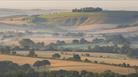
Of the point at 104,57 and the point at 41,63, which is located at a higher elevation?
the point at 41,63

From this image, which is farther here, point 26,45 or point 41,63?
point 26,45

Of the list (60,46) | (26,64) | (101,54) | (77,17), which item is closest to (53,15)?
(77,17)

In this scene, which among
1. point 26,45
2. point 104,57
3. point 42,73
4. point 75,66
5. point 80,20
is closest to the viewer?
point 42,73

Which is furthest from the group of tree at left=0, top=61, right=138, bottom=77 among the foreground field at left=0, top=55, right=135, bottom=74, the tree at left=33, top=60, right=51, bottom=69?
the tree at left=33, top=60, right=51, bottom=69

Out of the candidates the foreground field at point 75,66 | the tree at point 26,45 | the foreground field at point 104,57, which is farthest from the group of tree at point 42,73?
the tree at point 26,45

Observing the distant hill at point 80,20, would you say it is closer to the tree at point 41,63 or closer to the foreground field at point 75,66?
the foreground field at point 75,66

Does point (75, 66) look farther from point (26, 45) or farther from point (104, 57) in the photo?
point (26, 45)

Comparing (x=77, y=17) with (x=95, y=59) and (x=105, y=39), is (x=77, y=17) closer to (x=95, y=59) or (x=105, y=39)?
(x=105, y=39)

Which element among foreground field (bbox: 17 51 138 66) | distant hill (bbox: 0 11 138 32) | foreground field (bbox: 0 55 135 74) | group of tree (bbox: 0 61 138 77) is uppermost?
group of tree (bbox: 0 61 138 77)

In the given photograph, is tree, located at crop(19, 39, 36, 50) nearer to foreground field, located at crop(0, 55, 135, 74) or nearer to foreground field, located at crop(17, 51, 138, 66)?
foreground field, located at crop(17, 51, 138, 66)

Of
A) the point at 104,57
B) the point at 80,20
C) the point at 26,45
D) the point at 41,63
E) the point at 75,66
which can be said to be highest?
the point at 75,66

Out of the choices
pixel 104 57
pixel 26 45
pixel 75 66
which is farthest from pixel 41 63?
pixel 26 45
